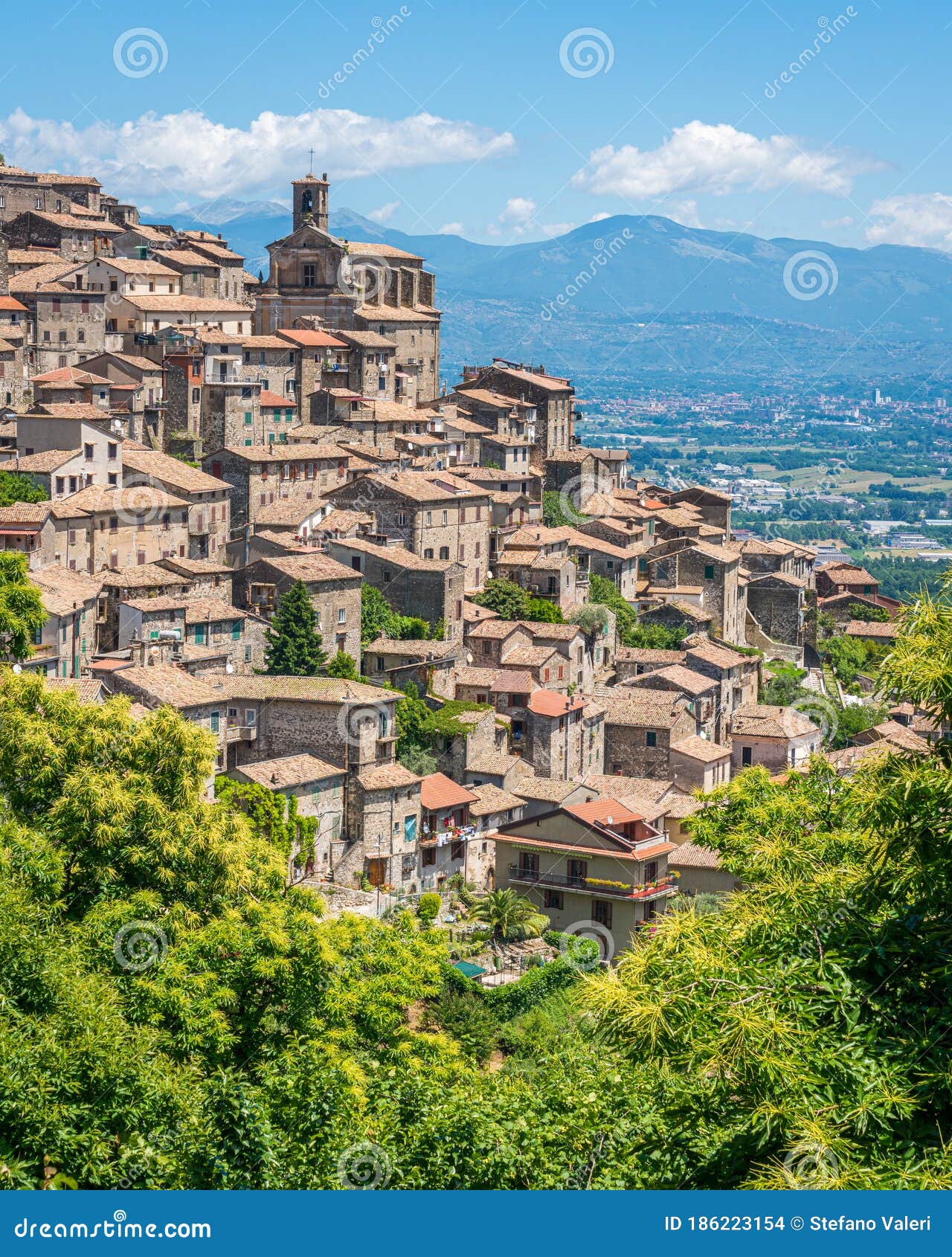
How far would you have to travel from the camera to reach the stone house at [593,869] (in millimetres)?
45656

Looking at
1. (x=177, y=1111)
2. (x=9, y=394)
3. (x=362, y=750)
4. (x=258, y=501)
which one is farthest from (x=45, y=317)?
(x=177, y=1111)

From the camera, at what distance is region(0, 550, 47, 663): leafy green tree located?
132 ft

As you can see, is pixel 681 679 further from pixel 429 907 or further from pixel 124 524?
pixel 124 524

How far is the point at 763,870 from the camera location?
61.2 feet

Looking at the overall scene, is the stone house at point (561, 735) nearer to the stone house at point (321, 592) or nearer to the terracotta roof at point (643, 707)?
the terracotta roof at point (643, 707)

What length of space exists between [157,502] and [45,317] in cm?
1650

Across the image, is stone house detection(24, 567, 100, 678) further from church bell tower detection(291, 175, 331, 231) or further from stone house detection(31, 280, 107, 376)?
church bell tower detection(291, 175, 331, 231)

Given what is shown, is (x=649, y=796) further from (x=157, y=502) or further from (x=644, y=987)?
(x=644, y=987)

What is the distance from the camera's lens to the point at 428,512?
2331 inches

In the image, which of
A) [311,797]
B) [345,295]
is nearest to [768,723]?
[311,797]

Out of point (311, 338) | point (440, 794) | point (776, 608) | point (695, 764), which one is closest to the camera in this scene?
point (440, 794)

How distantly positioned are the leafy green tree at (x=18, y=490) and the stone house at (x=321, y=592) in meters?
6.83

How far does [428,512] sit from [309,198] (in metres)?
30.9

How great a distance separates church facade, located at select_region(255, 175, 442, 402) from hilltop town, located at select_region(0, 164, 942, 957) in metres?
0.19
